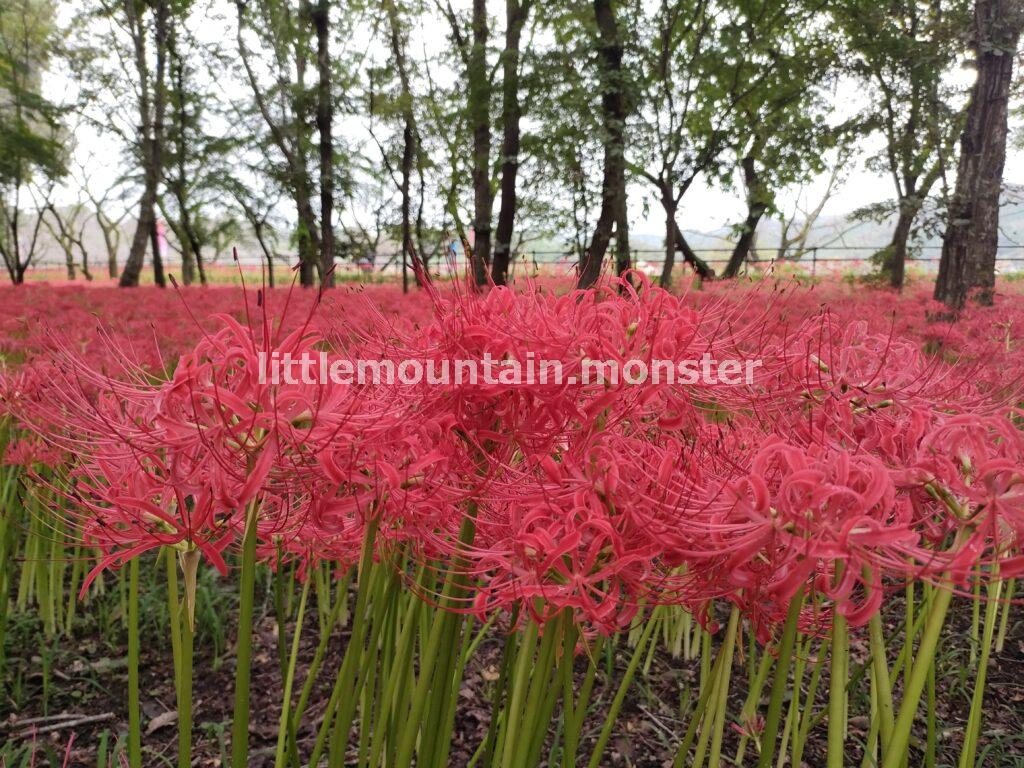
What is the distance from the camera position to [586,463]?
0.93 metres

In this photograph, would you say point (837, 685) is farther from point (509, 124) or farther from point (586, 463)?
point (509, 124)

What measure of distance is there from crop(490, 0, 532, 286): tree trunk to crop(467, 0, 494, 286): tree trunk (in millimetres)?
277

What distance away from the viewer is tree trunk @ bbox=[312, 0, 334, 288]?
1355cm

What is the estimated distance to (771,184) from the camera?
34.4ft

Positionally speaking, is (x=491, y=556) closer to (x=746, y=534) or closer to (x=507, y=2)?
(x=746, y=534)

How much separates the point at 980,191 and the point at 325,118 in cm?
1105

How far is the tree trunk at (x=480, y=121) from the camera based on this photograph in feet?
33.7

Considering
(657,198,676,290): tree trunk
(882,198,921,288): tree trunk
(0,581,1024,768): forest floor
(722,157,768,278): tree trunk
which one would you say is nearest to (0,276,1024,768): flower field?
(0,581,1024,768): forest floor

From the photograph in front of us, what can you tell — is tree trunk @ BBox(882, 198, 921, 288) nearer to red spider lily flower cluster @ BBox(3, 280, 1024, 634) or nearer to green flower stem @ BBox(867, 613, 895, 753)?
red spider lily flower cluster @ BBox(3, 280, 1024, 634)

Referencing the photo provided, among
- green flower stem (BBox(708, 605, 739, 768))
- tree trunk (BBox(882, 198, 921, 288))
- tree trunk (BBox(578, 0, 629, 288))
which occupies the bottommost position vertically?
green flower stem (BBox(708, 605, 739, 768))

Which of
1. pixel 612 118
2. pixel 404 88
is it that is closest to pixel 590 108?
pixel 612 118

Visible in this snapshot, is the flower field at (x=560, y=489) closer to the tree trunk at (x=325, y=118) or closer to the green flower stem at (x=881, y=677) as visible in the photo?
the green flower stem at (x=881, y=677)

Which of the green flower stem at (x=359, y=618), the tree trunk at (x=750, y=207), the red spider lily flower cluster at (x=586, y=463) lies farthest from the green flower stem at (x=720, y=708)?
the tree trunk at (x=750, y=207)

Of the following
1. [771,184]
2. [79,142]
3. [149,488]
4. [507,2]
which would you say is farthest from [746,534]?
[79,142]
